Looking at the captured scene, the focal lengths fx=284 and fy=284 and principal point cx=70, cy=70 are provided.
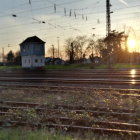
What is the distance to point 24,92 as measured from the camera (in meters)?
18.1

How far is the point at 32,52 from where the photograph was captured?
73.7 metres

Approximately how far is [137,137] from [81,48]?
100972 mm

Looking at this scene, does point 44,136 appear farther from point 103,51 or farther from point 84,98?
point 103,51

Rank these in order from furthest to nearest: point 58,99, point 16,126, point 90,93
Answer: point 90,93 < point 58,99 < point 16,126

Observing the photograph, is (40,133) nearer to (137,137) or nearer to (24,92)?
(137,137)

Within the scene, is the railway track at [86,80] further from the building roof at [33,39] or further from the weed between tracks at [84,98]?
the building roof at [33,39]

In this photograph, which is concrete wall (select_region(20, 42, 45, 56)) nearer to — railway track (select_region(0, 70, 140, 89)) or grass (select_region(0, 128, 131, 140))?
railway track (select_region(0, 70, 140, 89))

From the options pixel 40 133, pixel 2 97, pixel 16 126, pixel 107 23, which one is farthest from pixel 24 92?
pixel 107 23

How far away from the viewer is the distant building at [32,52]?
7344 cm

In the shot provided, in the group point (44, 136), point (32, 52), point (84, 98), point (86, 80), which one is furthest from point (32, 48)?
point (44, 136)

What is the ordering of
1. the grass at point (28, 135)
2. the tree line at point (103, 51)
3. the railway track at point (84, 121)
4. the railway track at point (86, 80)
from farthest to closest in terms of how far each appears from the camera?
the tree line at point (103, 51), the railway track at point (86, 80), the railway track at point (84, 121), the grass at point (28, 135)

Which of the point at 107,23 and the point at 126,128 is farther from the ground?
the point at 107,23

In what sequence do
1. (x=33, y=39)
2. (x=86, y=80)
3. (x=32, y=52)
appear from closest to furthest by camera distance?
(x=86, y=80) → (x=32, y=52) → (x=33, y=39)

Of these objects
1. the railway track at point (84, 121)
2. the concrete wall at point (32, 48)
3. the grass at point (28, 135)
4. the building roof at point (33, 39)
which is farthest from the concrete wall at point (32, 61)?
the grass at point (28, 135)
